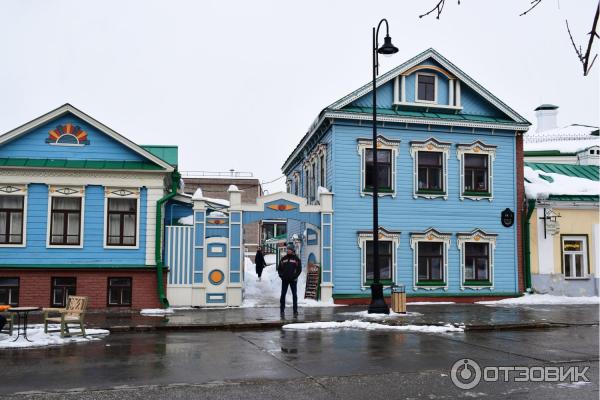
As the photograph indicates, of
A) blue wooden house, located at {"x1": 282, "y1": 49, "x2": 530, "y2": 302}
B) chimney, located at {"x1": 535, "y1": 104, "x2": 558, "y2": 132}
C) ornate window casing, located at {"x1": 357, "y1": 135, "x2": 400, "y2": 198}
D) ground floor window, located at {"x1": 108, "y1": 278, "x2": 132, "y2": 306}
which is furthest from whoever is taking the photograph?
chimney, located at {"x1": 535, "y1": 104, "x2": 558, "y2": 132}

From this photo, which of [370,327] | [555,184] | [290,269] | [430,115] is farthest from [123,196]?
[555,184]

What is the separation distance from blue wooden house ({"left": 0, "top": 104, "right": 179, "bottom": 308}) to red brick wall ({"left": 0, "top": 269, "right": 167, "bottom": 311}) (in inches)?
1.2

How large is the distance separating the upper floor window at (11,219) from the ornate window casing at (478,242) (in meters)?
15.1

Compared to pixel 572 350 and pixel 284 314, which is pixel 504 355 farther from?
pixel 284 314

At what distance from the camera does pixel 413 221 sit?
893 inches

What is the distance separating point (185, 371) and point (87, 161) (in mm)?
12818

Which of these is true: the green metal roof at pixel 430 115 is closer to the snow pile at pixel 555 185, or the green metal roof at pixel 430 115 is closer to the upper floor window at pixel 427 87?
the upper floor window at pixel 427 87

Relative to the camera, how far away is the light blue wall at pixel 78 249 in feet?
63.9

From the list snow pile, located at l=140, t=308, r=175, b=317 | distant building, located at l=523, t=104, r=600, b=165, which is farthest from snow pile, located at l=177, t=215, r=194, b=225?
distant building, located at l=523, t=104, r=600, b=165

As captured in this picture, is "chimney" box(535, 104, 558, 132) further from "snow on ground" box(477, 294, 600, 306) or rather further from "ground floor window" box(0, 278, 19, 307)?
"ground floor window" box(0, 278, 19, 307)

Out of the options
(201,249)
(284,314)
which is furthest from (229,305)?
(284,314)

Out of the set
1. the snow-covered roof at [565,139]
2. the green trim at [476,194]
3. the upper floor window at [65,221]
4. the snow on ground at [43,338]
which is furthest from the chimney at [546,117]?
the snow on ground at [43,338]

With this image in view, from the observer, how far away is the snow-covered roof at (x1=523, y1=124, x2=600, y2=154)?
116 feet

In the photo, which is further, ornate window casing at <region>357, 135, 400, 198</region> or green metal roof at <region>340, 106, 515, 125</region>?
green metal roof at <region>340, 106, 515, 125</region>
